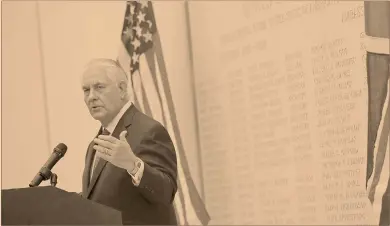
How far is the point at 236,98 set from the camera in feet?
17.4

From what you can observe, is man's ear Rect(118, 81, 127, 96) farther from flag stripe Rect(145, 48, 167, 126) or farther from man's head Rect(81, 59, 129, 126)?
flag stripe Rect(145, 48, 167, 126)

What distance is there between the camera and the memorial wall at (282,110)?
4.52m

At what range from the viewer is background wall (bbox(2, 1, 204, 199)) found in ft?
15.6

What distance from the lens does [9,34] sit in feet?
16.0

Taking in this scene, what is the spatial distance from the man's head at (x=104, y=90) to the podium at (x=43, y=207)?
1208 mm

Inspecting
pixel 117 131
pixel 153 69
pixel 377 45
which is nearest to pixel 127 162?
pixel 117 131

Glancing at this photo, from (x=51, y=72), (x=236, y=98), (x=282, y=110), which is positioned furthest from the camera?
(x=236, y=98)

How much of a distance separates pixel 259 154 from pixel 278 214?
1.49 feet

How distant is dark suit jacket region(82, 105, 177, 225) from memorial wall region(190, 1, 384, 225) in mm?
1301

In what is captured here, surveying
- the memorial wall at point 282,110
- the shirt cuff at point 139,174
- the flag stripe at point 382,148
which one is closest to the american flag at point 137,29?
the memorial wall at point 282,110

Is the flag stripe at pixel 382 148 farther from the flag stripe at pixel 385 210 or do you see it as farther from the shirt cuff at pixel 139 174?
the shirt cuff at pixel 139 174

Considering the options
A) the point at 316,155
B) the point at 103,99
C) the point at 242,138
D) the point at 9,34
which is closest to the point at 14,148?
the point at 9,34

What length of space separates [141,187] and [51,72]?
193 cm

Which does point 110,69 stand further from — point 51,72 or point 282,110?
point 282,110
